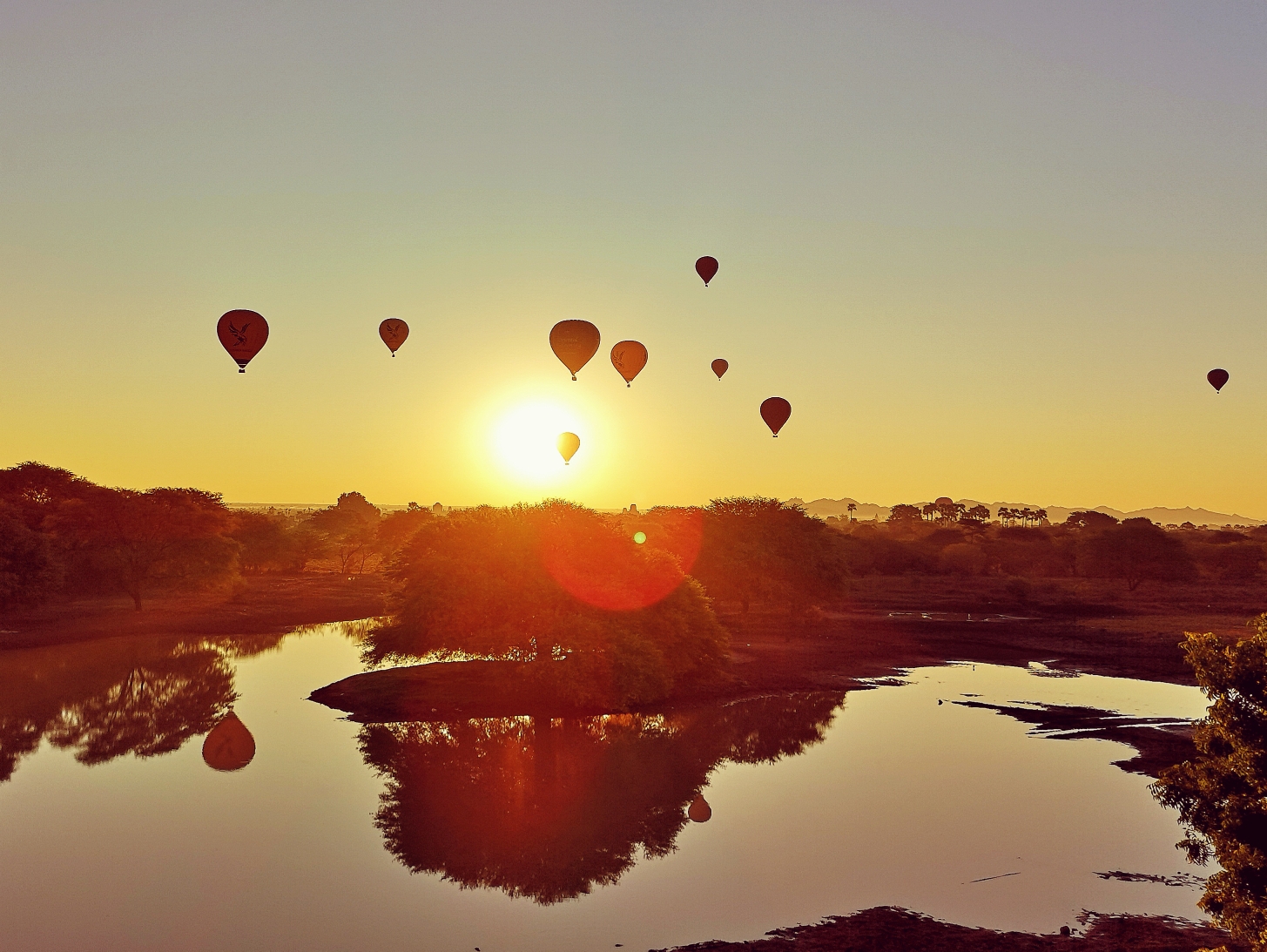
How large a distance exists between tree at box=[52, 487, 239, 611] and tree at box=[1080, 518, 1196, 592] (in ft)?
281

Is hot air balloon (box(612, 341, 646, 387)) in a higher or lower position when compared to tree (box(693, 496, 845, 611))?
higher

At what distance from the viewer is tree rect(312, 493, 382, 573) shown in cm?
13750

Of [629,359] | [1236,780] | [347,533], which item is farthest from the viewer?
[347,533]

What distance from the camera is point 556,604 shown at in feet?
145

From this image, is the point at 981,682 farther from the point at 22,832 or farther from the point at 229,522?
the point at 229,522

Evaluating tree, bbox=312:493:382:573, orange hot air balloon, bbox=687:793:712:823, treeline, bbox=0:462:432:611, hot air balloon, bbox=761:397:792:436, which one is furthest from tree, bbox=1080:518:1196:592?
tree, bbox=312:493:382:573

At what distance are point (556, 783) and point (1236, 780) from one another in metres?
20.2

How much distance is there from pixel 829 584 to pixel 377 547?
77.1 metres

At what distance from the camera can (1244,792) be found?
16.0 m

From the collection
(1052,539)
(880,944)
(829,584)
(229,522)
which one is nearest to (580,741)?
(880,944)

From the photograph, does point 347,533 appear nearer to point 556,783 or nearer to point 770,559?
point 770,559

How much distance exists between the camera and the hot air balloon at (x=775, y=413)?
64.4m

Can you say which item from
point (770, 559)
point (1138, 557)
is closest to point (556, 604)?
point (770, 559)

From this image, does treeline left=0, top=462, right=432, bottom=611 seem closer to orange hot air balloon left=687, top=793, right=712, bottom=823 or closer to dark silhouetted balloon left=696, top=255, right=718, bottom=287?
dark silhouetted balloon left=696, top=255, right=718, bottom=287
